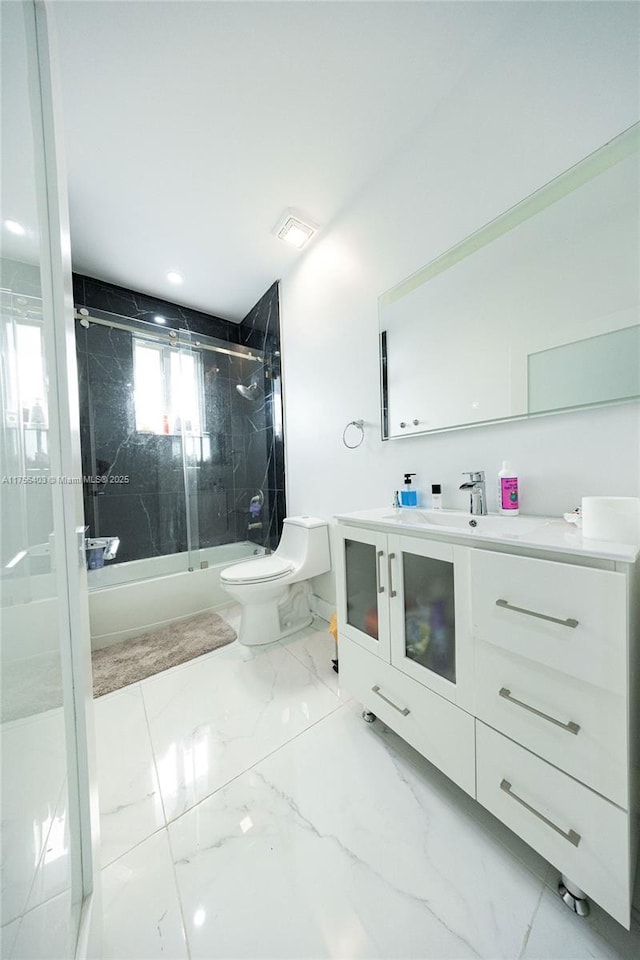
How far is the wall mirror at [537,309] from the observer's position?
87 cm

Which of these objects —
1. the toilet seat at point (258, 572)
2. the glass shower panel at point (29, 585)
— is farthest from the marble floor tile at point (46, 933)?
the toilet seat at point (258, 572)

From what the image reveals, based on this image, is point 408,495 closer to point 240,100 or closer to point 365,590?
point 365,590

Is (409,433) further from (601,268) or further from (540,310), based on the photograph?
(601,268)

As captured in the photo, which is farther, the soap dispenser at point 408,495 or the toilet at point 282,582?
the toilet at point 282,582

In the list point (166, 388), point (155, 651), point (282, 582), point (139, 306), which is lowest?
point (155, 651)

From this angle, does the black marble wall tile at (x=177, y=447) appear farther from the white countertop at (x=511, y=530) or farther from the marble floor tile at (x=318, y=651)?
the white countertop at (x=511, y=530)

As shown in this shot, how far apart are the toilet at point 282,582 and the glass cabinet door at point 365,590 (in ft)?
1.93

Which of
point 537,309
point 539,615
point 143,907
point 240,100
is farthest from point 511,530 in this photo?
point 240,100

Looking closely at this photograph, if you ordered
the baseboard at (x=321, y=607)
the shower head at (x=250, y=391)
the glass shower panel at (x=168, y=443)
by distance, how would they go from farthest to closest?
1. the shower head at (x=250, y=391)
2. the glass shower panel at (x=168, y=443)
3. the baseboard at (x=321, y=607)

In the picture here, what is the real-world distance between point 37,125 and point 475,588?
50.8 inches

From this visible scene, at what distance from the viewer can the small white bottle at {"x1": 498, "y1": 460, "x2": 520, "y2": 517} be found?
40.9 inches

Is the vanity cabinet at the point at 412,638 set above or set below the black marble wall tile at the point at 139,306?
below

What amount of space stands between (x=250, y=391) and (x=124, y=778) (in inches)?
96.5

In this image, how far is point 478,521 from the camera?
106 centimetres
